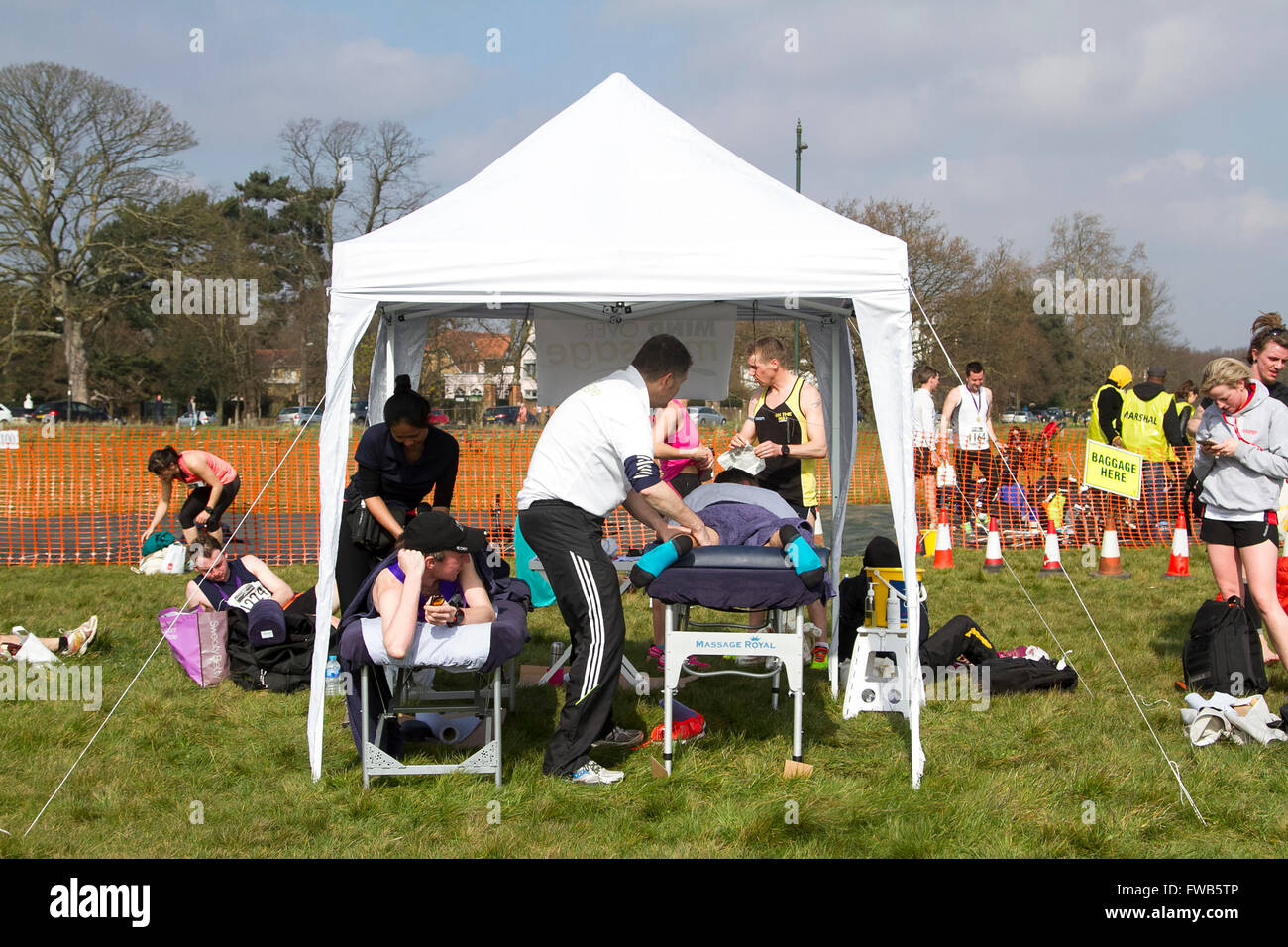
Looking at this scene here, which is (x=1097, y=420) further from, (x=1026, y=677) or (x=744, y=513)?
(x=744, y=513)

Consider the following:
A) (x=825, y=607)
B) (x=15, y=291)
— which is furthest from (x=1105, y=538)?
(x=15, y=291)

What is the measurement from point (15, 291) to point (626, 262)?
99.7 ft

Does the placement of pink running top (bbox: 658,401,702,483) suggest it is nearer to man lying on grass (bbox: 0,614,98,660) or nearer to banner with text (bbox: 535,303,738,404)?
banner with text (bbox: 535,303,738,404)

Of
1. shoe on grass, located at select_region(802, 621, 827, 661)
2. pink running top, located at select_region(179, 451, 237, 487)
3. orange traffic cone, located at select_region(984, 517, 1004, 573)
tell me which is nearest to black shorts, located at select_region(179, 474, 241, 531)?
pink running top, located at select_region(179, 451, 237, 487)

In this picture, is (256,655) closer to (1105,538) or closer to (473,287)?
(473,287)

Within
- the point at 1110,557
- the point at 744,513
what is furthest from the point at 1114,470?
the point at 744,513

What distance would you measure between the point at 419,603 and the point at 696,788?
1.37 metres

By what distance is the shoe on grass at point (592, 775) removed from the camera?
13.9 feet

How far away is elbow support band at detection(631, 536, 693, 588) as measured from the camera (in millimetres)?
4250

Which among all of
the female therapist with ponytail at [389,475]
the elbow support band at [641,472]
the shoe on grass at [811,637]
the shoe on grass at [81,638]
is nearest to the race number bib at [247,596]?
the female therapist with ponytail at [389,475]

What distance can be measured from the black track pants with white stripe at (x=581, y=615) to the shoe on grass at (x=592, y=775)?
0.09 feet

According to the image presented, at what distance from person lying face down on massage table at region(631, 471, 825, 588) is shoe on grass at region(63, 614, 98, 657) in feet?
13.1

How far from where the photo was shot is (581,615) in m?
4.29

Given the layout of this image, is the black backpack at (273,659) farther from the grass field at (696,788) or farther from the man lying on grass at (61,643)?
the man lying on grass at (61,643)
